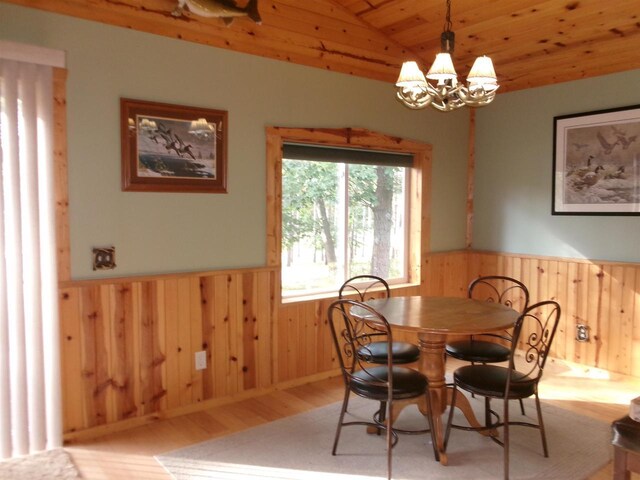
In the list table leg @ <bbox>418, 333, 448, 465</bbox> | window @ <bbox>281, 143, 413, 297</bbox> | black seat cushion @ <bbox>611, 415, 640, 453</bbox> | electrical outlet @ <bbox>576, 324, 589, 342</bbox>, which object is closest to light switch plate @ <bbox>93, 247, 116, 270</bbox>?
window @ <bbox>281, 143, 413, 297</bbox>

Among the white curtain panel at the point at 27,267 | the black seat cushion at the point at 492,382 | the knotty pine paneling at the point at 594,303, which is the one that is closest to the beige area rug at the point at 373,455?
the black seat cushion at the point at 492,382

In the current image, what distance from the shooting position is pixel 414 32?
4062 mm

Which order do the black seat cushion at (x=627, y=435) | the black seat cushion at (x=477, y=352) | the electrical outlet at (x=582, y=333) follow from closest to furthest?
the black seat cushion at (x=627, y=435) < the black seat cushion at (x=477, y=352) < the electrical outlet at (x=582, y=333)

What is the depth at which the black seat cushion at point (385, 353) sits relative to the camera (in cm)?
304

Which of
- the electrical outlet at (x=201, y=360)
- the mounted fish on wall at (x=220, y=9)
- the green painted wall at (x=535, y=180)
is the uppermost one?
the mounted fish on wall at (x=220, y=9)

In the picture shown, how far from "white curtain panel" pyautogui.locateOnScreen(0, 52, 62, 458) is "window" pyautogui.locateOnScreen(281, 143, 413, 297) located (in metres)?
1.61

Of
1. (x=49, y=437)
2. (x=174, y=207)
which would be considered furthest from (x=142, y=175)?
(x=49, y=437)

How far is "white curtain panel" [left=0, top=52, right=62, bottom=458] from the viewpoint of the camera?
2.69m

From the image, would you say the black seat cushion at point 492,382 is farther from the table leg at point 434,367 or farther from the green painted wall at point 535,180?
the green painted wall at point 535,180

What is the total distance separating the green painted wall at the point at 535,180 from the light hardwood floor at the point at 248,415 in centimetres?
97

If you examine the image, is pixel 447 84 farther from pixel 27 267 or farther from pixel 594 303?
pixel 594 303

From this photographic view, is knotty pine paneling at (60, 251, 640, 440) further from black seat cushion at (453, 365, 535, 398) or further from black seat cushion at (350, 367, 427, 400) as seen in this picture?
black seat cushion at (453, 365, 535, 398)

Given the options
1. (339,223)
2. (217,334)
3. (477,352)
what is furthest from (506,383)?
(339,223)

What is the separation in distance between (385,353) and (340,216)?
1448 millimetres
